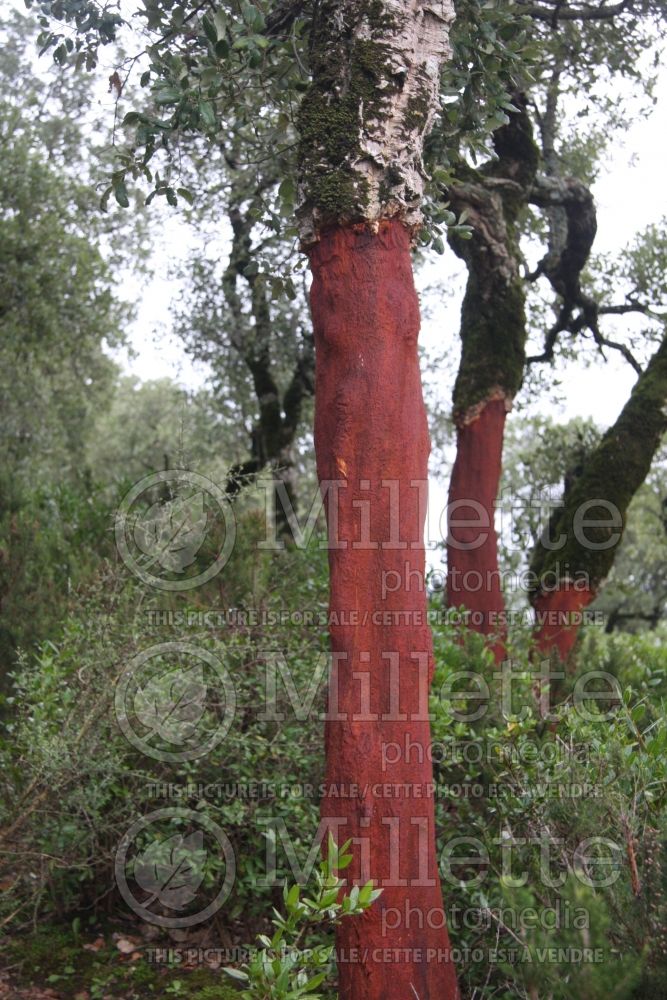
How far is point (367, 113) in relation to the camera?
12.5 feet

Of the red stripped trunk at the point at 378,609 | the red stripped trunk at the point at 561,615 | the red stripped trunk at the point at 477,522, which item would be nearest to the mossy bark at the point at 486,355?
the red stripped trunk at the point at 477,522

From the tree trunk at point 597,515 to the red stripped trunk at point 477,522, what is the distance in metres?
0.78

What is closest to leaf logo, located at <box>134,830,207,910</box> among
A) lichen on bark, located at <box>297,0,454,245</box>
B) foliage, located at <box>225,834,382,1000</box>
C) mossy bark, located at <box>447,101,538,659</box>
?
foliage, located at <box>225,834,382,1000</box>

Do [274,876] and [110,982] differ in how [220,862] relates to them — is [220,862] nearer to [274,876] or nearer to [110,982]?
[274,876]

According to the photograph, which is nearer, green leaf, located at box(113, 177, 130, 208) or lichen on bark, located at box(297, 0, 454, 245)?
lichen on bark, located at box(297, 0, 454, 245)

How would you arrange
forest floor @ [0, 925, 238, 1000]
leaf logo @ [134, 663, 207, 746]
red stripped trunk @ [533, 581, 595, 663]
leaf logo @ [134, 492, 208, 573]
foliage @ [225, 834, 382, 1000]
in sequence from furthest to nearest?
1. red stripped trunk @ [533, 581, 595, 663]
2. leaf logo @ [134, 492, 208, 573]
3. leaf logo @ [134, 663, 207, 746]
4. forest floor @ [0, 925, 238, 1000]
5. foliage @ [225, 834, 382, 1000]

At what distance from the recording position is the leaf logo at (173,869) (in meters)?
4.72

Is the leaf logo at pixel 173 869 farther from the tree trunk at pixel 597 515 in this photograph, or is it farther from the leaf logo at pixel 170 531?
the tree trunk at pixel 597 515

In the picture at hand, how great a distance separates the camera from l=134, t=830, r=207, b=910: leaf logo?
4.72m

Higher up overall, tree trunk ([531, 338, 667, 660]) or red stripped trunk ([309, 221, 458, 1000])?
tree trunk ([531, 338, 667, 660])

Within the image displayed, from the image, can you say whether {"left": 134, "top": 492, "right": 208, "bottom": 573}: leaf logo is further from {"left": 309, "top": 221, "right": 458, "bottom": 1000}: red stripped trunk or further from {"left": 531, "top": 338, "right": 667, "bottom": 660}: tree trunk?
{"left": 531, "top": 338, "right": 667, "bottom": 660}: tree trunk

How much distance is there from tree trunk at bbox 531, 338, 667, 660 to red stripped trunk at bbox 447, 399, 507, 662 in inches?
30.8

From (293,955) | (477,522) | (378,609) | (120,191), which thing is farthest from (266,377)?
(293,955)

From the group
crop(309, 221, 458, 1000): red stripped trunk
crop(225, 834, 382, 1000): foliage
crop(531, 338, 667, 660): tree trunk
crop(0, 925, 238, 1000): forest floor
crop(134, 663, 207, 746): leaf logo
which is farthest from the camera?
crop(531, 338, 667, 660): tree trunk
